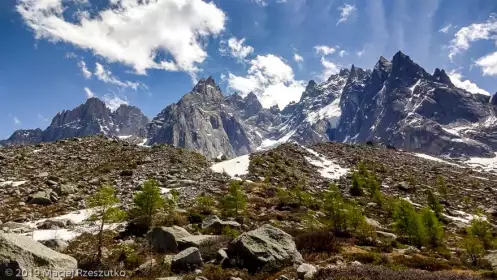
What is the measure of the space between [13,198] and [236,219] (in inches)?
868

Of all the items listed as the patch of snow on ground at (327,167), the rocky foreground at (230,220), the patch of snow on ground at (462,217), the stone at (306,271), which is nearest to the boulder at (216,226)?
Result: the rocky foreground at (230,220)

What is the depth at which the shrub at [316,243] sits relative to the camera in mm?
18438

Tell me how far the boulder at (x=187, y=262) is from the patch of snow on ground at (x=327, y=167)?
179 feet

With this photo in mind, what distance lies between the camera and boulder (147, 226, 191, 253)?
18297 millimetres

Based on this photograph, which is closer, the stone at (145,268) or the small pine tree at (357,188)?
the stone at (145,268)

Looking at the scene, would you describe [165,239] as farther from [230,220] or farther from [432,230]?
[432,230]

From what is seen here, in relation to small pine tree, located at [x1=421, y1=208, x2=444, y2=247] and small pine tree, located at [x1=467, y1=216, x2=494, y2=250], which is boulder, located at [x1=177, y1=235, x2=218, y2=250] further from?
small pine tree, located at [x1=467, y1=216, x2=494, y2=250]

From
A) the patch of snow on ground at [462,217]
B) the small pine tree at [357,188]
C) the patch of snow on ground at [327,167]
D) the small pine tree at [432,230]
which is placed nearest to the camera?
the small pine tree at [432,230]

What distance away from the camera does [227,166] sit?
209 ft

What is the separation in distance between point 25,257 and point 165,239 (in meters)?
8.18

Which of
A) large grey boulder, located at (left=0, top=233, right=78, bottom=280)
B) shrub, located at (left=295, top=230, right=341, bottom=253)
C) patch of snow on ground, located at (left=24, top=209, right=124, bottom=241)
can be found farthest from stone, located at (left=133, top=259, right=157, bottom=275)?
shrub, located at (left=295, top=230, right=341, bottom=253)

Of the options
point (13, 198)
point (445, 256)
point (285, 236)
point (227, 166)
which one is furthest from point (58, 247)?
point (227, 166)

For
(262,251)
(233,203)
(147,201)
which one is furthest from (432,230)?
(147,201)

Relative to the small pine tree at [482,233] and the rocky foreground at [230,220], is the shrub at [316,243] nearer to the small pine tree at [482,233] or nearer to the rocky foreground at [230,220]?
the rocky foreground at [230,220]
